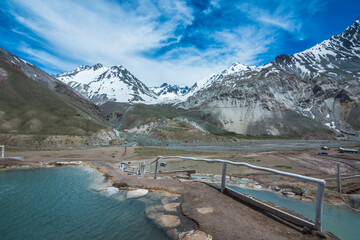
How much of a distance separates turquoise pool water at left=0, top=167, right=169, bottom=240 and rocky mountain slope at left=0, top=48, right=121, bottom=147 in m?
52.9

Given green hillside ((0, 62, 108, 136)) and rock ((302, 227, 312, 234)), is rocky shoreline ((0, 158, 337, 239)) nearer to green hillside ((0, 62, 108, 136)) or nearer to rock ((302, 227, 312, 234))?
rock ((302, 227, 312, 234))

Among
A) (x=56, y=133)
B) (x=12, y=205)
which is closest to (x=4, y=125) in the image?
(x=56, y=133)

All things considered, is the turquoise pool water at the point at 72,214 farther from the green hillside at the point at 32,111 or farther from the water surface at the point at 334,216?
the green hillside at the point at 32,111

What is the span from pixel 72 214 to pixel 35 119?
2830 inches

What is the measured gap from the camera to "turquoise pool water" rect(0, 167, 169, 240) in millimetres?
7516

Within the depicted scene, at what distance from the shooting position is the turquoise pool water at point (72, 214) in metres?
7.52

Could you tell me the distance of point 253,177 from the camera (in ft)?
82.3

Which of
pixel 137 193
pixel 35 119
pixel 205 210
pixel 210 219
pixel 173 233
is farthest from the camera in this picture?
pixel 35 119

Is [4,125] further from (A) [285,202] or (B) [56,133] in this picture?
(A) [285,202]

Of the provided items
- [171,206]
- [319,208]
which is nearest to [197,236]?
[171,206]

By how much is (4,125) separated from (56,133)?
45.2 ft

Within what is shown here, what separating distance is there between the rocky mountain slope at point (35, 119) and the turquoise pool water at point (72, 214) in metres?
52.9

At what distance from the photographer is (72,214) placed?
9.45 m

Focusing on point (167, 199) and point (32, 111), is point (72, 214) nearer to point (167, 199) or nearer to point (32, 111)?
point (167, 199)
